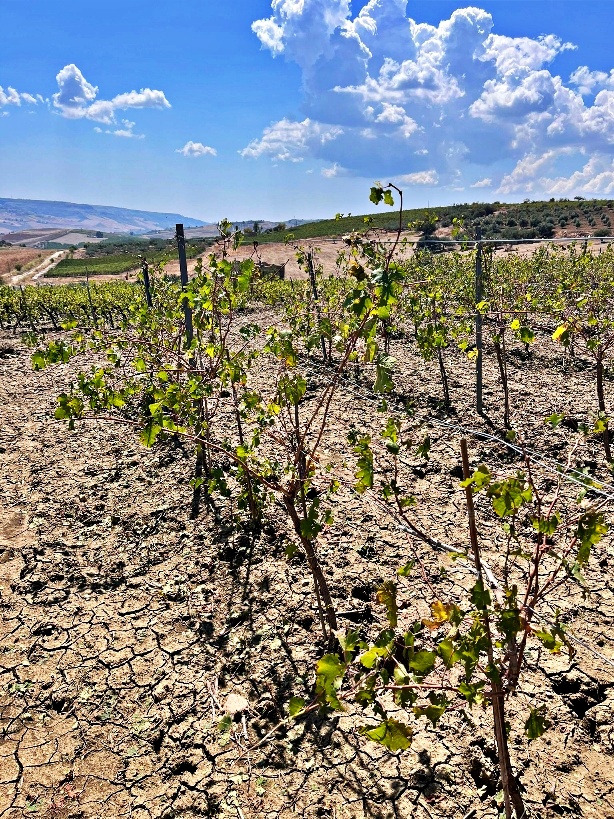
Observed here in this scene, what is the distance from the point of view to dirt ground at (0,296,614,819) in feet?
7.87

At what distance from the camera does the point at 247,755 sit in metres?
2.59

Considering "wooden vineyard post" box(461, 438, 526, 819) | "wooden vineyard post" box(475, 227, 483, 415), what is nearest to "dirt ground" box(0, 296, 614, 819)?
"wooden vineyard post" box(461, 438, 526, 819)

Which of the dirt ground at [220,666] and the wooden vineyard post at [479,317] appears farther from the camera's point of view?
the wooden vineyard post at [479,317]

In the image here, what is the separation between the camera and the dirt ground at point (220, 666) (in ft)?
7.87

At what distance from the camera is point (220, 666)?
3098mm

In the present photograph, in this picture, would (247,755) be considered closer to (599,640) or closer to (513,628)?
(513,628)

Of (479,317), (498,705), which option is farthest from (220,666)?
(479,317)

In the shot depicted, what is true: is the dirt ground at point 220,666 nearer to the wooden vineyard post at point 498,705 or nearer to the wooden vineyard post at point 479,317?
the wooden vineyard post at point 498,705

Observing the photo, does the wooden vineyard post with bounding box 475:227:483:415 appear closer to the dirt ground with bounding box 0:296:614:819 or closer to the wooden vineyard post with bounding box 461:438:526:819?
the dirt ground with bounding box 0:296:614:819

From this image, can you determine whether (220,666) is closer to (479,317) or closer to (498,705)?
(498,705)

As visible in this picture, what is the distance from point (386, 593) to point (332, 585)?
2.20 m

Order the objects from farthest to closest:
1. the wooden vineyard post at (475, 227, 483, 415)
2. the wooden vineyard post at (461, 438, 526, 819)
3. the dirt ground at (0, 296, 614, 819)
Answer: the wooden vineyard post at (475, 227, 483, 415)
the dirt ground at (0, 296, 614, 819)
the wooden vineyard post at (461, 438, 526, 819)

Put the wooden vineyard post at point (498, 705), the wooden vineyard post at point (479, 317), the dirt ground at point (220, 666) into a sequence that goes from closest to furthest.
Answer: the wooden vineyard post at point (498, 705), the dirt ground at point (220, 666), the wooden vineyard post at point (479, 317)

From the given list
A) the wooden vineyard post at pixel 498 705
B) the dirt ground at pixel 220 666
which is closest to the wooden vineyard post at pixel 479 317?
the dirt ground at pixel 220 666
